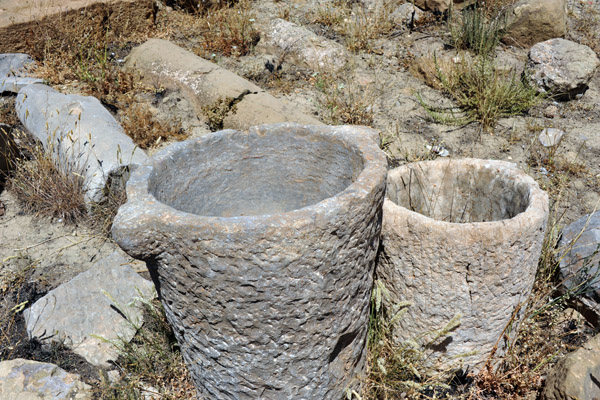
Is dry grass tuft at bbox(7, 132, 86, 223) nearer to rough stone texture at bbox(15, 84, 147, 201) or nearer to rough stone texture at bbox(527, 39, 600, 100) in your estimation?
rough stone texture at bbox(15, 84, 147, 201)

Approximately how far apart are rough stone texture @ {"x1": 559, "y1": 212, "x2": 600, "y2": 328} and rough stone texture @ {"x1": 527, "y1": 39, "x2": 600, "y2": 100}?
2239mm

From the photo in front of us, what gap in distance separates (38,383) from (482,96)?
406 cm

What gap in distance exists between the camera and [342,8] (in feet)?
21.6

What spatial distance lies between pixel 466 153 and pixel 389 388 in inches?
99.5

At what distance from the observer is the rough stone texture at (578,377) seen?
2215 mm

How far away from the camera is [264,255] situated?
6.17 feet

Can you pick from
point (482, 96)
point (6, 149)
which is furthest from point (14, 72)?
point (482, 96)

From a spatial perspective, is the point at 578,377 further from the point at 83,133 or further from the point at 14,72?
the point at 14,72

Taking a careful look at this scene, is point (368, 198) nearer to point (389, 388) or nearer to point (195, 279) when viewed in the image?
point (195, 279)

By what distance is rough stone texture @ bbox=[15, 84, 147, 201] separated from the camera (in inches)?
147

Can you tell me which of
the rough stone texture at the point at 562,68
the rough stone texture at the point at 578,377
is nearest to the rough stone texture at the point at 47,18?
the rough stone texture at the point at 562,68

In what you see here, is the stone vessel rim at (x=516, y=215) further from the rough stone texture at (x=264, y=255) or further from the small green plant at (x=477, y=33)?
the small green plant at (x=477, y=33)

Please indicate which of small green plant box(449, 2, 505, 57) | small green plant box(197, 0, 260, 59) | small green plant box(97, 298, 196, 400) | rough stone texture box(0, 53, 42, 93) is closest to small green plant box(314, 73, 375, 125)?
small green plant box(197, 0, 260, 59)

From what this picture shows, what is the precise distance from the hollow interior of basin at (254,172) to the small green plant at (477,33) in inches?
135
